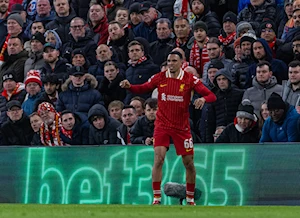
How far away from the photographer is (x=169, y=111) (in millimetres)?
16109

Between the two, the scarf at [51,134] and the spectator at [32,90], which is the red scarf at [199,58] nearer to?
the scarf at [51,134]

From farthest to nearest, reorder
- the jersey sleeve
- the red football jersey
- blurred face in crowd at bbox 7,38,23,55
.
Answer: blurred face in crowd at bbox 7,38,23,55, the red football jersey, the jersey sleeve

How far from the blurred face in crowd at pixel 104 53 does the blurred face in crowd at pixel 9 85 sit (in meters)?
2.09

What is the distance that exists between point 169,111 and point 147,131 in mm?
2124

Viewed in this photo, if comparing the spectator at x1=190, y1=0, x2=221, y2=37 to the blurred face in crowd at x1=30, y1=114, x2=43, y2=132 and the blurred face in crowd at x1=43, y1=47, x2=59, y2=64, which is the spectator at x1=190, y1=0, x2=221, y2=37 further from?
the blurred face in crowd at x1=30, y1=114, x2=43, y2=132

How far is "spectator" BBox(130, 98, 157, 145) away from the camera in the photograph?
1809 cm

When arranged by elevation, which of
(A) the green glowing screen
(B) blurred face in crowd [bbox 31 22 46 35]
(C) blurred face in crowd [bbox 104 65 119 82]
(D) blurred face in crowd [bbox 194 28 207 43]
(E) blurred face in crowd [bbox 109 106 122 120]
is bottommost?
(A) the green glowing screen

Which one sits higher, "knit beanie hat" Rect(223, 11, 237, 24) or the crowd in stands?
"knit beanie hat" Rect(223, 11, 237, 24)

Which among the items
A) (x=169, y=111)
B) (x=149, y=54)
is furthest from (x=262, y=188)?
(x=149, y=54)

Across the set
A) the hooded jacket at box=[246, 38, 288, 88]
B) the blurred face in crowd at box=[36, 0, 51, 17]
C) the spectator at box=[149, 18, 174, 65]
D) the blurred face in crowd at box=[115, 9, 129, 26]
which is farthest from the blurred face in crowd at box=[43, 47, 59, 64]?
the hooded jacket at box=[246, 38, 288, 88]

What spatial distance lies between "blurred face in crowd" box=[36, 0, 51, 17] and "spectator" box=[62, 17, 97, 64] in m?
1.60

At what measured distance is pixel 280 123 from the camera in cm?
1680

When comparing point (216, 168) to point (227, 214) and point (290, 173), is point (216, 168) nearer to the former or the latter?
point (290, 173)

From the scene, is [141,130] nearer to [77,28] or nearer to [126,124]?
[126,124]
